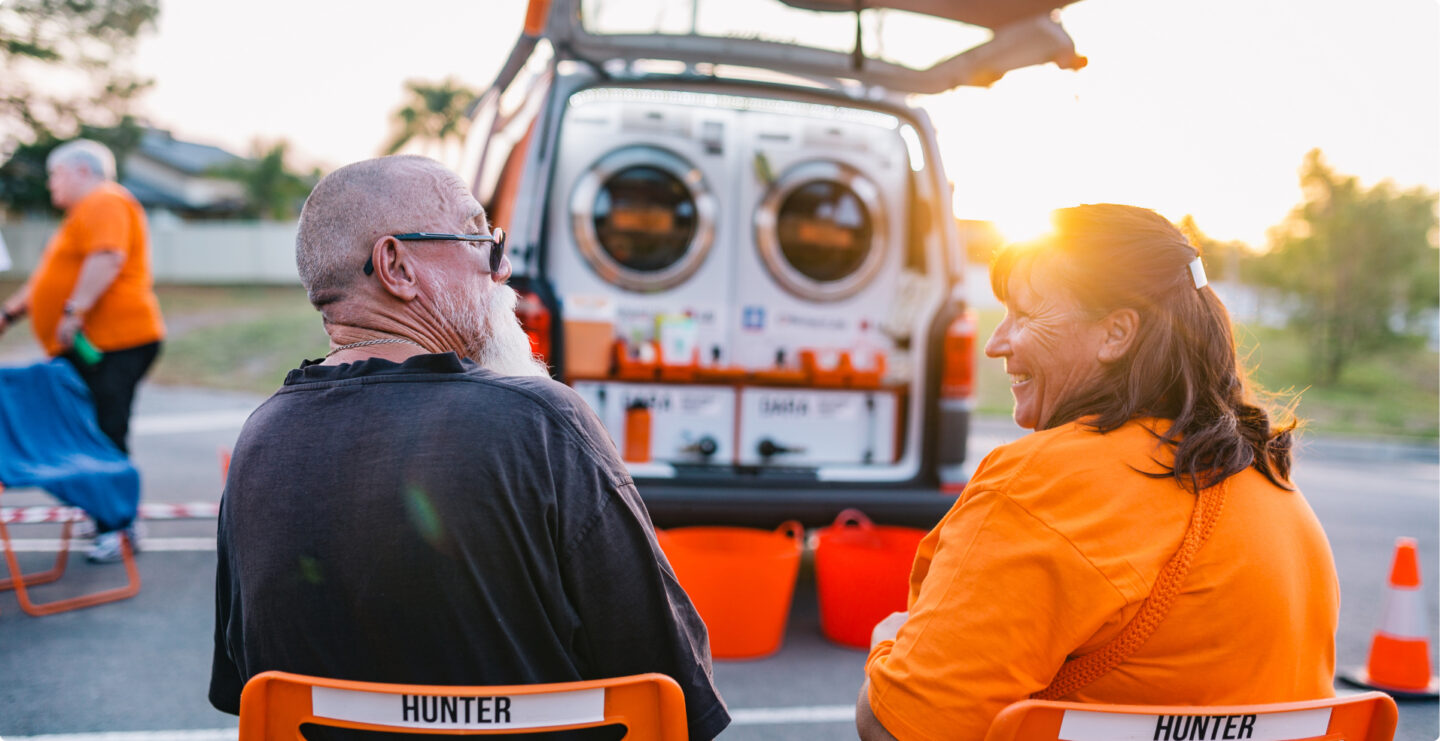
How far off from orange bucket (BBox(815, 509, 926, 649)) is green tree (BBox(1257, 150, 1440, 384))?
16.9 m

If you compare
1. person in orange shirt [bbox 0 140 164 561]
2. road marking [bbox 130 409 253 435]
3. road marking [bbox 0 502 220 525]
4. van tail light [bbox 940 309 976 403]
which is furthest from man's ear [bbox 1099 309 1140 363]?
road marking [bbox 130 409 253 435]

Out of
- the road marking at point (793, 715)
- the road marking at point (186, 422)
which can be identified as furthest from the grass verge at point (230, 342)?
the road marking at point (793, 715)

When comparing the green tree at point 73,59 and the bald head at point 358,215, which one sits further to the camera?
the green tree at point 73,59

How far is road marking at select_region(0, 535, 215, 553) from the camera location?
4977 millimetres

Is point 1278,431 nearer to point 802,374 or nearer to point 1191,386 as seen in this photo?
point 1191,386

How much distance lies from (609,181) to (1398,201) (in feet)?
57.6

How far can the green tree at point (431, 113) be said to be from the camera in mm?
38031

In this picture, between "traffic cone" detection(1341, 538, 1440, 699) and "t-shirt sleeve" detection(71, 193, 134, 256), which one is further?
"t-shirt sleeve" detection(71, 193, 134, 256)

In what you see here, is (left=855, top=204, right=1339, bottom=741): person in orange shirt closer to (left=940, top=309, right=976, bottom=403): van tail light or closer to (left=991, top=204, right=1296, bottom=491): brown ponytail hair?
(left=991, top=204, right=1296, bottom=491): brown ponytail hair

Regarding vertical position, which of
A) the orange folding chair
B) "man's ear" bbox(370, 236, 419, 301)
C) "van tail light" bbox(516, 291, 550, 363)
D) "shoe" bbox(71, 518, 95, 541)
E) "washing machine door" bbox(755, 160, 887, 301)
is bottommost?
"shoe" bbox(71, 518, 95, 541)

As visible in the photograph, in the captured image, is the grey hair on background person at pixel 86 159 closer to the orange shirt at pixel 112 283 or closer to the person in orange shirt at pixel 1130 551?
the orange shirt at pixel 112 283

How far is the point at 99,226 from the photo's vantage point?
183 inches

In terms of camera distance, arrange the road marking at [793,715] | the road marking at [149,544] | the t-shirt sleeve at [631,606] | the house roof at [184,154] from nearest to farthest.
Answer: the t-shirt sleeve at [631,606] < the road marking at [793,715] < the road marking at [149,544] < the house roof at [184,154]

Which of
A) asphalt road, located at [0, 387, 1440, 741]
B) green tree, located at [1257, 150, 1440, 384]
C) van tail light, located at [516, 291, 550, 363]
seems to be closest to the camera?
asphalt road, located at [0, 387, 1440, 741]
